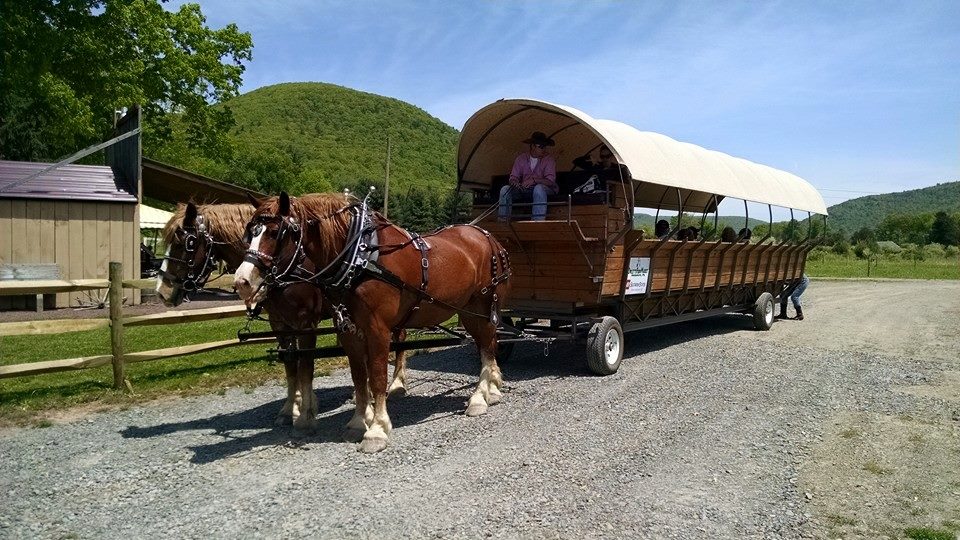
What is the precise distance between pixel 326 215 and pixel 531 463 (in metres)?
2.67

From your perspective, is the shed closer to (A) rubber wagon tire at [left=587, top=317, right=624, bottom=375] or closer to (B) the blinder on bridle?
(B) the blinder on bridle

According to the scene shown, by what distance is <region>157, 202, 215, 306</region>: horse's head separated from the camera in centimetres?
559

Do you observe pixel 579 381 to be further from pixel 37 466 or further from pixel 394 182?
pixel 394 182

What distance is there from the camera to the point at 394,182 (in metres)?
71.4

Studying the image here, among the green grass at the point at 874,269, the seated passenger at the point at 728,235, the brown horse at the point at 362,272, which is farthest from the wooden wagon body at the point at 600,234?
the green grass at the point at 874,269

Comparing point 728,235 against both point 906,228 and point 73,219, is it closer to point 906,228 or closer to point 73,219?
point 73,219

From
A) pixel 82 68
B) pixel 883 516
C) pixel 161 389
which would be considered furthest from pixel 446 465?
pixel 82 68

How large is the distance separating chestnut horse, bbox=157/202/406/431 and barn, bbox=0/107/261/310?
861 cm

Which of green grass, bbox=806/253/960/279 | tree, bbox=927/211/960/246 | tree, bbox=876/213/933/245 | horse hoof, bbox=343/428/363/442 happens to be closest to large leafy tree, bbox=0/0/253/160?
horse hoof, bbox=343/428/363/442

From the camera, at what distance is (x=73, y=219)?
14508 mm

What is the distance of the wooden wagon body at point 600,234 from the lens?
8.20 metres

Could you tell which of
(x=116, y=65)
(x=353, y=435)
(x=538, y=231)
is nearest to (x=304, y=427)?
(x=353, y=435)

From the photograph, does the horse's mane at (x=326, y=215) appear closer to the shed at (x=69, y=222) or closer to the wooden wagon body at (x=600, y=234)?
the wooden wagon body at (x=600, y=234)

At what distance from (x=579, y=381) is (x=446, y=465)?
3.29 m
